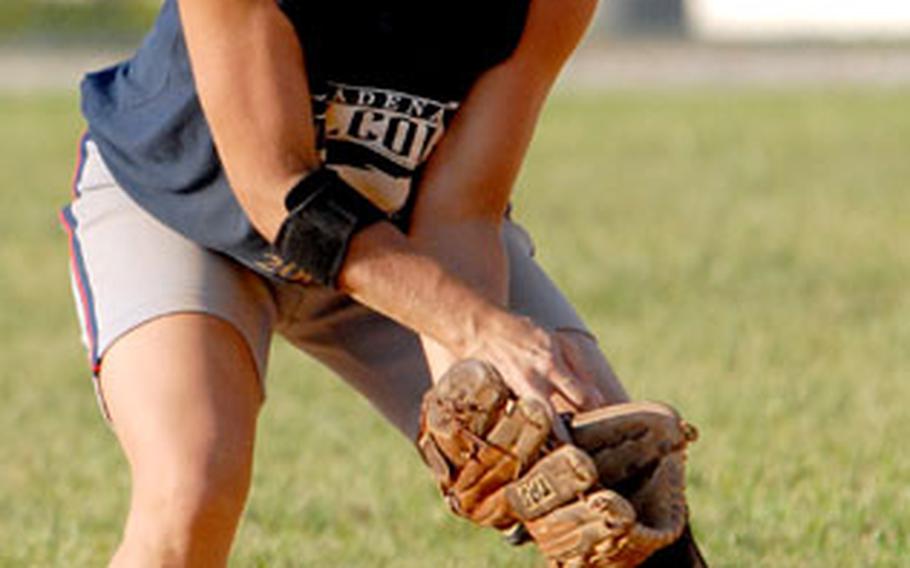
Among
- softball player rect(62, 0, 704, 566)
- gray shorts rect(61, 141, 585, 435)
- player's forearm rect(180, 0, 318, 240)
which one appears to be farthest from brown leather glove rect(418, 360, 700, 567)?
gray shorts rect(61, 141, 585, 435)

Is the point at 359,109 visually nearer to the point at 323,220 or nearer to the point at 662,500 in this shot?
the point at 323,220

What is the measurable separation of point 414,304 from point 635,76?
20876mm

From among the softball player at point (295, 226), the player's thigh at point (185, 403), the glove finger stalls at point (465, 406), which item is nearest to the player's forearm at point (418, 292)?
the softball player at point (295, 226)

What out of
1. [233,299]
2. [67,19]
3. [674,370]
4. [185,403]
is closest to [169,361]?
[185,403]

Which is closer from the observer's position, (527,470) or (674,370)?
(527,470)

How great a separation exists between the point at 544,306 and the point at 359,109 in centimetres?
51

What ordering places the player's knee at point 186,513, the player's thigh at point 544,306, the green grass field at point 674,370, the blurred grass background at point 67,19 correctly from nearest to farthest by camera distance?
the player's knee at point 186,513
the player's thigh at point 544,306
the green grass field at point 674,370
the blurred grass background at point 67,19

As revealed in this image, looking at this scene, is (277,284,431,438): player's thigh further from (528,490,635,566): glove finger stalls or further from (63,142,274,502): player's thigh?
(528,490,635,566): glove finger stalls

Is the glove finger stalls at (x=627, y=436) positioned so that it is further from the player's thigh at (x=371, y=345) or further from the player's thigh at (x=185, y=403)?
the player's thigh at (x=371, y=345)

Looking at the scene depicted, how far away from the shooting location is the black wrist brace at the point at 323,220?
142 inches

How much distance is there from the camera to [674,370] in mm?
8070

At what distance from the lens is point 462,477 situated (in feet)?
11.4

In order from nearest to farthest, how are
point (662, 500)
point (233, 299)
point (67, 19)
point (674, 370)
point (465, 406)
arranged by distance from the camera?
point (465, 406)
point (662, 500)
point (233, 299)
point (674, 370)
point (67, 19)

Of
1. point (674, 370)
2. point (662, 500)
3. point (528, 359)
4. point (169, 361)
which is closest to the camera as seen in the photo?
point (528, 359)
